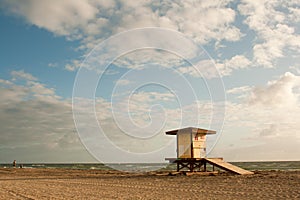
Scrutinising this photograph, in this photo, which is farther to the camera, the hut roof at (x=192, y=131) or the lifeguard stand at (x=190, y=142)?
the lifeguard stand at (x=190, y=142)

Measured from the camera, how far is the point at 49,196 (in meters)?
13.6

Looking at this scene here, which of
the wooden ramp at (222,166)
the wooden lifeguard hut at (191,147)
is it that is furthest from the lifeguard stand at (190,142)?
the wooden ramp at (222,166)

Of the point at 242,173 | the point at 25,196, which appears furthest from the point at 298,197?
the point at 242,173

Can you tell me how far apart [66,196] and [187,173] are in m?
12.3

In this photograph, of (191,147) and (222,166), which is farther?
(191,147)

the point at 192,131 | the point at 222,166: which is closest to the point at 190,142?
the point at 192,131

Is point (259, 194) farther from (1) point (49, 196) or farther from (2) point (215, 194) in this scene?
(1) point (49, 196)

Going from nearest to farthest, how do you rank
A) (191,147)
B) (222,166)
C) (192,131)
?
(222,166)
(192,131)
(191,147)

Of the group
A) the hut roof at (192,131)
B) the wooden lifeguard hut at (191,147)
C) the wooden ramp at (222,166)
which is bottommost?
the wooden ramp at (222,166)

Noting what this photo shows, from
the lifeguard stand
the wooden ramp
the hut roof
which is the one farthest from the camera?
the lifeguard stand

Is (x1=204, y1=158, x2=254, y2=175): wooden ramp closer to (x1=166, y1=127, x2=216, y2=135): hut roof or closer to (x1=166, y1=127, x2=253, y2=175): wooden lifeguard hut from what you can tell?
(x1=166, y1=127, x2=253, y2=175): wooden lifeguard hut

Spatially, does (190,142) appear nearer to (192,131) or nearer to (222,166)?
(192,131)

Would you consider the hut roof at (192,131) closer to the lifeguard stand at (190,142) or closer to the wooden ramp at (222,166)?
the lifeguard stand at (190,142)

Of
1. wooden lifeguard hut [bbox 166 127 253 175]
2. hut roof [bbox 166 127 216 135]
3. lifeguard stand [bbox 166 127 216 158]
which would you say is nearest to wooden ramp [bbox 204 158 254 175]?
wooden lifeguard hut [bbox 166 127 253 175]
